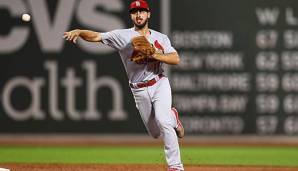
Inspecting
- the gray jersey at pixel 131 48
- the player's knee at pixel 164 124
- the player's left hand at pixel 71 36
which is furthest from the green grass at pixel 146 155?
the player's left hand at pixel 71 36

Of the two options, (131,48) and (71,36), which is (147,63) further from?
(71,36)

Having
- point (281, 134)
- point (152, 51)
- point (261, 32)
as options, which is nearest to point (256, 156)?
point (281, 134)

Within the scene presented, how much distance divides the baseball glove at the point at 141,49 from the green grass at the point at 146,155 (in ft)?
7.15

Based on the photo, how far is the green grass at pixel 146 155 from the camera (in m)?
7.94

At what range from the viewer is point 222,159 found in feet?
26.8

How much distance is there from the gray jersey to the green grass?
6.69ft

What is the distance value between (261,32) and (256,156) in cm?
201

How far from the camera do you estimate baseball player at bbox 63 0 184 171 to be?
5594 mm

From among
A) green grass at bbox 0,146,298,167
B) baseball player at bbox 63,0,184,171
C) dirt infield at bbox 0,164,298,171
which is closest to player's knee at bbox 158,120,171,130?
baseball player at bbox 63,0,184,171

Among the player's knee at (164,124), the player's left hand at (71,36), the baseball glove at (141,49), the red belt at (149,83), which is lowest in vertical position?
the player's knee at (164,124)

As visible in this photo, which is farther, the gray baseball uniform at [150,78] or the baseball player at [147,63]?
the gray baseball uniform at [150,78]

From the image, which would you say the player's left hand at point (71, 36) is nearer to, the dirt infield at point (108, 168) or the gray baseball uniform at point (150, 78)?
the gray baseball uniform at point (150, 78)

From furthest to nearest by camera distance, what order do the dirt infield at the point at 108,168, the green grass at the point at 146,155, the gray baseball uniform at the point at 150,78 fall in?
the green grass at the point at 146,155, the dirt infield at the point at 108,168, the gray baseball uniform at the point at 150,78

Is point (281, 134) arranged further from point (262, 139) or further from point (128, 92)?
point (128, 92)
